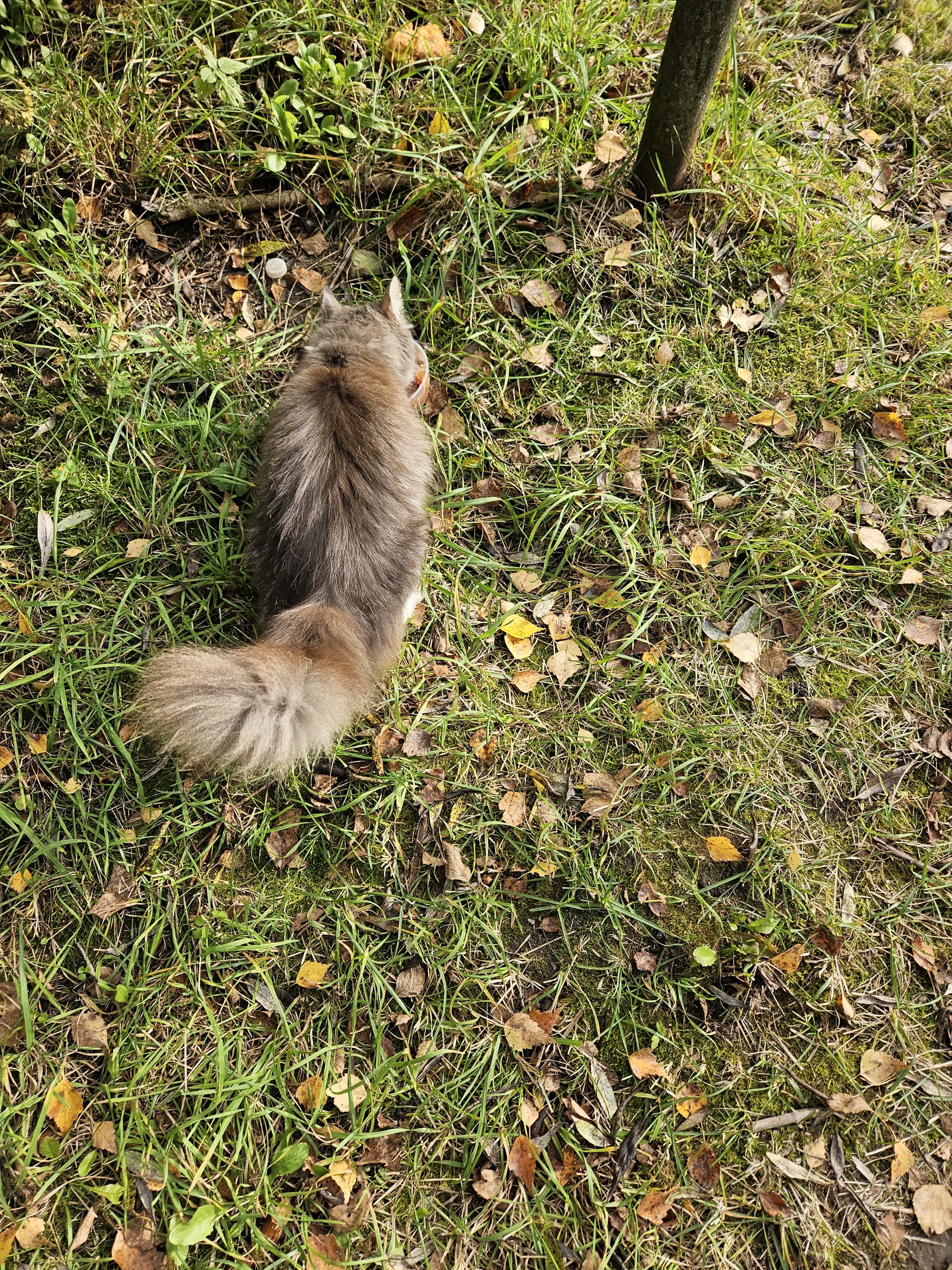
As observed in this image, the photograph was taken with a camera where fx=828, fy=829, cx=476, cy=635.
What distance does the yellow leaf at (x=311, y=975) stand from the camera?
8.62ft

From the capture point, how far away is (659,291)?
3357 millimetres

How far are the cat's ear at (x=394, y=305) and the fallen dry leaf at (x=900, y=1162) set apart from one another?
10.4 feet

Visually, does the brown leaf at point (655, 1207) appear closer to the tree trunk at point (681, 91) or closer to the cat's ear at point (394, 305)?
the cat's ear at point (394, 305)

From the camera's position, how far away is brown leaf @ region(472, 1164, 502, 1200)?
7.97 ft

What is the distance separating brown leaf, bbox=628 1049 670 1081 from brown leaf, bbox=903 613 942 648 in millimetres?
1765

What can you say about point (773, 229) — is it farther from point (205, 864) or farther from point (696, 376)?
point (205, 864)

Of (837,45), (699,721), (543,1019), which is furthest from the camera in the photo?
(837,45)

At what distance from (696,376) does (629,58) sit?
1.33 m

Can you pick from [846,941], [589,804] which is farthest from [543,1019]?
[846,941]

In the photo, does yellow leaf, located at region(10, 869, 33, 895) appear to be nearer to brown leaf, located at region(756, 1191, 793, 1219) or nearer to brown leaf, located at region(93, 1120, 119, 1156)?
brown leaf, located at region(93, 1120, 119, 1156)

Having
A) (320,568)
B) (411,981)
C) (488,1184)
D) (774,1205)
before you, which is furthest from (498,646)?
(774,1205)

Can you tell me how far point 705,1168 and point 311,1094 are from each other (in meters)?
1.20

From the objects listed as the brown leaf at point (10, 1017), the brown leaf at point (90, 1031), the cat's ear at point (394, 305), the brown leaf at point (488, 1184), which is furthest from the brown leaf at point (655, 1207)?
the cat's ear at point (394, 305)

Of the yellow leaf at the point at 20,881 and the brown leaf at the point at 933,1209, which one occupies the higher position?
the yellow leaf at the point at 20,881
